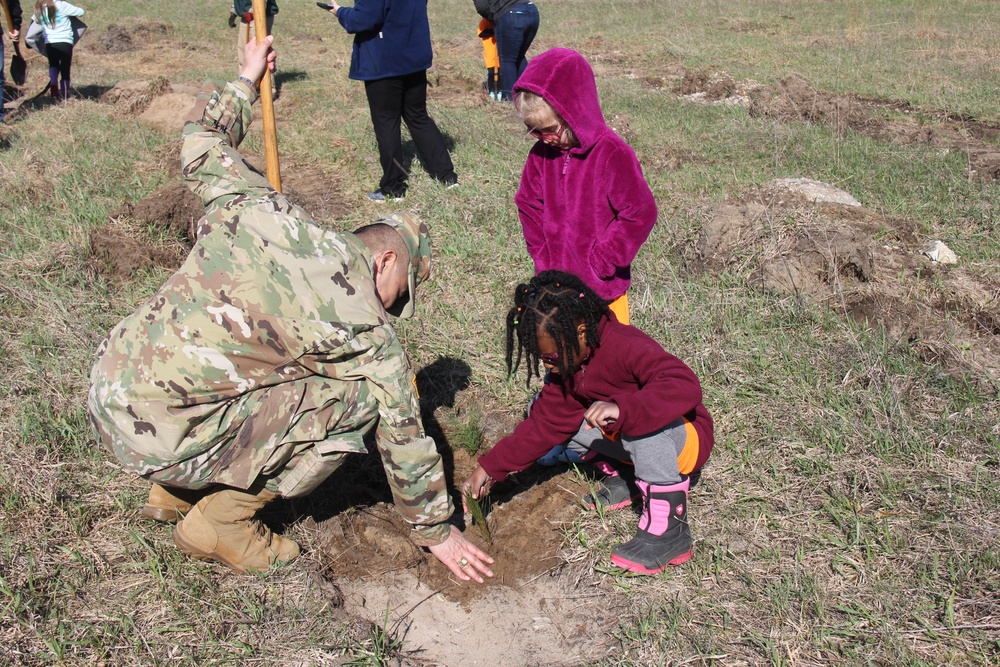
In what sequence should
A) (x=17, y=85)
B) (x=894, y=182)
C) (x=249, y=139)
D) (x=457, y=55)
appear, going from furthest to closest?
1. (x=457, y=55)
2. (x=17, y=85)
3. (x=249, y=139)
4. (x=894, y=182)

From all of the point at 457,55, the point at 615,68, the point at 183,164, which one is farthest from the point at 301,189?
the point at 457,55

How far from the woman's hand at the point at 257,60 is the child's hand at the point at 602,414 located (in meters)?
1.51

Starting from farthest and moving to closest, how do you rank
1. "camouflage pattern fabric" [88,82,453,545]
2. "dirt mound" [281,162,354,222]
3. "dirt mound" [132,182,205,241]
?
1. "dirt mound" [281,162,354,222]
2. "dirt mound" [132,182,205,241]
3. "camouflage pattern fabric" [88,82,453,545]

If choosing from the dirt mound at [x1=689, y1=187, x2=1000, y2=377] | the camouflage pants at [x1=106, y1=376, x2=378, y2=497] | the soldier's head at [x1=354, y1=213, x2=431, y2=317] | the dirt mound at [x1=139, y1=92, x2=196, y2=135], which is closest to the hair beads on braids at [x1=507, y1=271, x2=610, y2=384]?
the soldier's head at [x1=354, y1=213, x2=431, y2=317]

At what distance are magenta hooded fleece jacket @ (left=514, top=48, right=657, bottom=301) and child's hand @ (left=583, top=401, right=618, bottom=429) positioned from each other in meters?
0.72

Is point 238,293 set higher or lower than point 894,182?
higher

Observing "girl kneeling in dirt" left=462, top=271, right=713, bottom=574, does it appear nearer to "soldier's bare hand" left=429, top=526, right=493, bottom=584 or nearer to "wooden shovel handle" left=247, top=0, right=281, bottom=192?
"soldier's bare hand" left=429, top=526, right=493, bottom=584

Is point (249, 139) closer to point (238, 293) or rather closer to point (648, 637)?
point (238, 293)

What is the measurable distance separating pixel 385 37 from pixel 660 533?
12.2 feet

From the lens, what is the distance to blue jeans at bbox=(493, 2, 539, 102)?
25.7 feet

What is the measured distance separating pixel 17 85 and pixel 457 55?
226 inches

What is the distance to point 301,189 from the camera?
6.07 meters

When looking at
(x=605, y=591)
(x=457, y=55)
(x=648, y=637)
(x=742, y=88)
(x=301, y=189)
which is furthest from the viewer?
(x=457, y=55)

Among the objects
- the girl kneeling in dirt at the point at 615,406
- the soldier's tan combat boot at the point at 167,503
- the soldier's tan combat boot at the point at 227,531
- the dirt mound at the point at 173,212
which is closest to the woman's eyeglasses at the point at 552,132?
the girl kneeling in dirt at the point at 615,406
